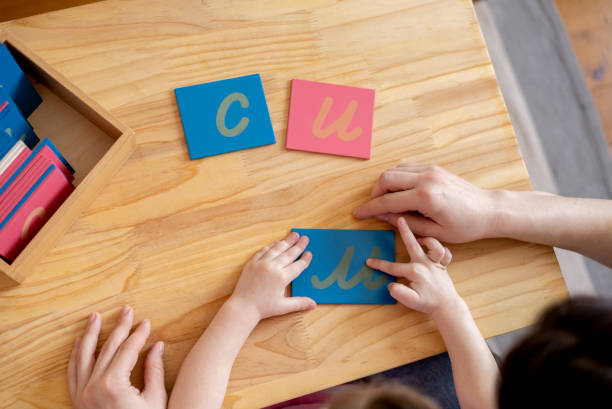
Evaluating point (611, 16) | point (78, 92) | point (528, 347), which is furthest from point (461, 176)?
point (611, 16)

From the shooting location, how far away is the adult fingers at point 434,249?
764 mm

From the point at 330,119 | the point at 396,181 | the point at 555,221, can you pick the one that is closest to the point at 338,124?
the point at 330,119

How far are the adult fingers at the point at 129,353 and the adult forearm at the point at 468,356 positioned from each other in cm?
45

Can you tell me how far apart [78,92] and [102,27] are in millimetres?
141

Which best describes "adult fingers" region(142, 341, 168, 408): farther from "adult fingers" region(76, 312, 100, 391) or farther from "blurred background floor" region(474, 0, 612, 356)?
"blurred background floor" region(474, 0, 612, 356)

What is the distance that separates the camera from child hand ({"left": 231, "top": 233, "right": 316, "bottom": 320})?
0.73 m

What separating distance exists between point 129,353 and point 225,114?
Result: 400mm

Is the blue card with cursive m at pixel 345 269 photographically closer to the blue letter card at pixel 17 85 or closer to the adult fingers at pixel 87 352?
the adult fingers at pixel 87 352

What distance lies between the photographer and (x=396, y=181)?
0.77 metres

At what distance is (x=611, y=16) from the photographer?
1.64 metres

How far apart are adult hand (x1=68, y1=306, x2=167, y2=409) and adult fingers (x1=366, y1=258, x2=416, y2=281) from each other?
350 mm

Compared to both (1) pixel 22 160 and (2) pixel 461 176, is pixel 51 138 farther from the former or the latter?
(2) pixel 461 176

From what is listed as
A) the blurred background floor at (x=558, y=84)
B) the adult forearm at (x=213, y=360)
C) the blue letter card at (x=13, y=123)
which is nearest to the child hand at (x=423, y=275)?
the adult forearm at (x=213, y=360)

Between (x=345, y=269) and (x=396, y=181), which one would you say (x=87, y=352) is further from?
(x=396, y=181)
